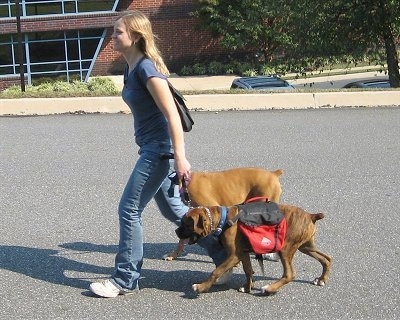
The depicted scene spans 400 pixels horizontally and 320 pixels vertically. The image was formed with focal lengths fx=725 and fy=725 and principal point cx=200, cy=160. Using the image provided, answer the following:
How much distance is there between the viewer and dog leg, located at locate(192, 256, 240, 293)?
491cm

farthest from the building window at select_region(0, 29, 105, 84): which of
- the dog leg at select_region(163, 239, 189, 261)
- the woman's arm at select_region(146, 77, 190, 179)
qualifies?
the woman's arm at select_region(146, 77, 190, 179)

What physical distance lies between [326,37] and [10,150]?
1303cm

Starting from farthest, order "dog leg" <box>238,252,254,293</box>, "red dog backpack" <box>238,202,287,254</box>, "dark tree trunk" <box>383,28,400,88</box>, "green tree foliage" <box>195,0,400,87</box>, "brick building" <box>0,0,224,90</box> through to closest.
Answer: "brick building" <box>0,0,224,90</box> < "dark tree trunk" <box>383,28,400,88</box> < "green tree foliage" <box>195,0,400,87</box> < "dog leg" <box>238,252,254,293</box> < "red dog backpack" <box>238,202,287,254</box>

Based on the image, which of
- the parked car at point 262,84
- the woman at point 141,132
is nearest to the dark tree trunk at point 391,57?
the parked car at point 262,84

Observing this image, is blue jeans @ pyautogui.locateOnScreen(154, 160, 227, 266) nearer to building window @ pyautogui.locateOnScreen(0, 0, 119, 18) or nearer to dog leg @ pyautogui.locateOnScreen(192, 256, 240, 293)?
dog leg @ pyautogui.locateOnScreen(192, 256, 240, 293)

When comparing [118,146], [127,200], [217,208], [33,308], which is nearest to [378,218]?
[217,208]

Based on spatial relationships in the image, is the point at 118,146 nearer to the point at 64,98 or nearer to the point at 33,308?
the point at 64,98

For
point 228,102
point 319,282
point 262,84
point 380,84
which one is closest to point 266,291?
point 319,282

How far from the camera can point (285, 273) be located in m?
5.00

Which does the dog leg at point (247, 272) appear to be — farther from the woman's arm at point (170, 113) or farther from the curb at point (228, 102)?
the curb at point (228, 102)

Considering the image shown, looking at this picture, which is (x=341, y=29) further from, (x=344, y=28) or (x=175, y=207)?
(x=175, y=207)

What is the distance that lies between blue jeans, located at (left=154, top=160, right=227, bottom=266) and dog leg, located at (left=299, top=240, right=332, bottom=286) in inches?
23.5

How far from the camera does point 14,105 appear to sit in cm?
1268

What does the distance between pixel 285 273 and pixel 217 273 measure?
0.47 metres
